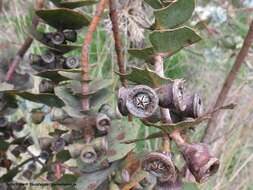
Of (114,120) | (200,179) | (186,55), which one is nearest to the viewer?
(200,179)

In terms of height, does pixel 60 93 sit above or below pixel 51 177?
above

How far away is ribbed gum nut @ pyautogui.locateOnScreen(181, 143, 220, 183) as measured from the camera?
0.39m

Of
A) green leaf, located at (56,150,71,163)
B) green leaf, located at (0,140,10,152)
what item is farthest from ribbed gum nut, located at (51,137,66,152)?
green leaf, located at (0,140,10,152)

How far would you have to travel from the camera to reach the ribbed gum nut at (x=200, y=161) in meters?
0.39

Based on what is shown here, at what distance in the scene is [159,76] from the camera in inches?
16.7

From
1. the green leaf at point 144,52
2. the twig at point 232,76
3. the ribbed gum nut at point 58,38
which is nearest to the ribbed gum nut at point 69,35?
the ribbed gum nut at point 58,38

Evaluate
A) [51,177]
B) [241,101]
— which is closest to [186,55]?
[241,101]

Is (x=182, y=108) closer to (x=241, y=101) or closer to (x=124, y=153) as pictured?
(x=124, y=153)

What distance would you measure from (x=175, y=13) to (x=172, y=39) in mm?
21

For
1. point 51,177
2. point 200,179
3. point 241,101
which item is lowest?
point 241,101

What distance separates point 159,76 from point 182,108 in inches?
1.2

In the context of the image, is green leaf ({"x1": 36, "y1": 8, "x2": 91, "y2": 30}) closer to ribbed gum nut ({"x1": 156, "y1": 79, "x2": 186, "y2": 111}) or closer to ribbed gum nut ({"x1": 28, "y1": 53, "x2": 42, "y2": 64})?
ribbed gum nut ({"x1": 28, "y1": 53, "x2": 42, "y2": 64})

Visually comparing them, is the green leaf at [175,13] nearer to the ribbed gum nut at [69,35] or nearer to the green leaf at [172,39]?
the green leaf at [172,39]

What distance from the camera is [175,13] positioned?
449mm
